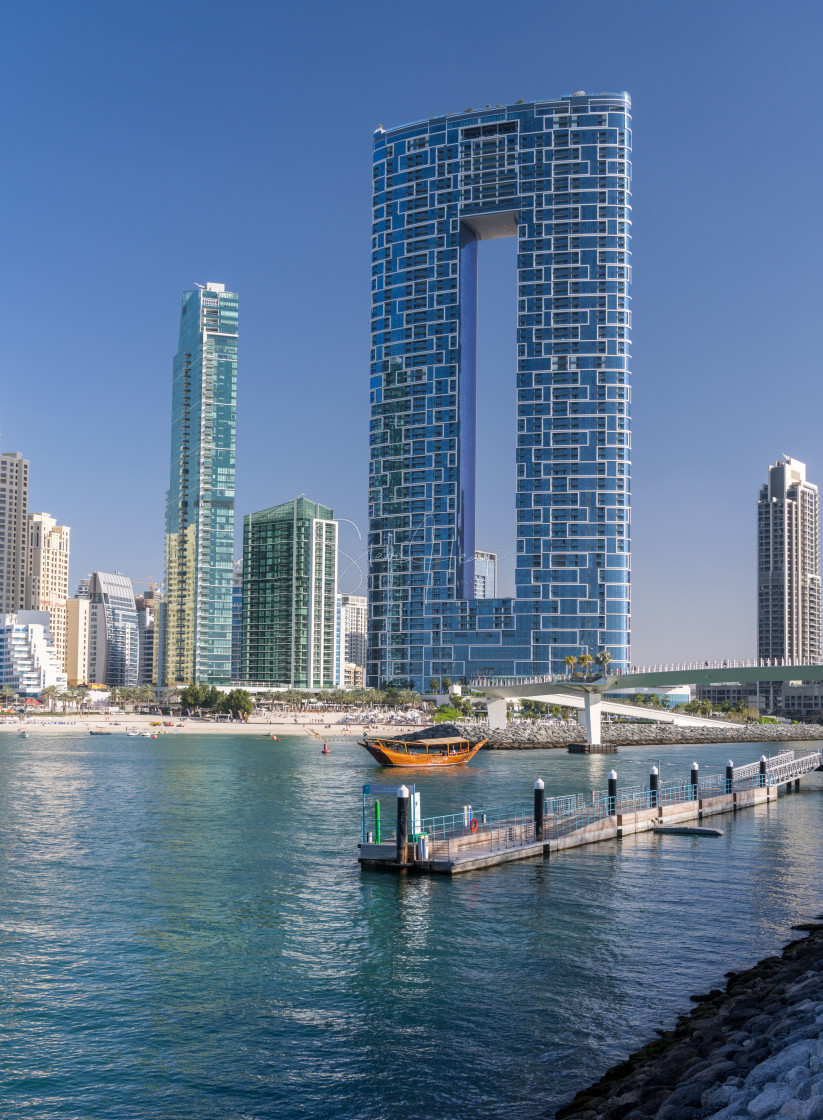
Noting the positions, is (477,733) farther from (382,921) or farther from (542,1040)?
(542,1040)

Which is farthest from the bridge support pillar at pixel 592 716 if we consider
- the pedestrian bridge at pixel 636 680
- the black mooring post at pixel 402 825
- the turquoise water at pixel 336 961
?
the black mooring post at pixel 402 825

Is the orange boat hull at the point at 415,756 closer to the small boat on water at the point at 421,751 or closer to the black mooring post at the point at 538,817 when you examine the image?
the small boat on water at the point at 421,751

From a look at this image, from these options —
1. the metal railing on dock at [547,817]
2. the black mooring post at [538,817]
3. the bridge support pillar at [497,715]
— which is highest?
the black mooring post at [538,817]

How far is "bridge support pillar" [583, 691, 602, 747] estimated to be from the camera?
6599 inches

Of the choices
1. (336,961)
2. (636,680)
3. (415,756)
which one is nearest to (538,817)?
(336,961)

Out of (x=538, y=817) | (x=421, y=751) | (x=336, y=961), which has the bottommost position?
(x=421, y=751)

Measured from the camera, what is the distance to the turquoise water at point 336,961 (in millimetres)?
27047

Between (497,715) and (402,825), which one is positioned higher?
(402,825)

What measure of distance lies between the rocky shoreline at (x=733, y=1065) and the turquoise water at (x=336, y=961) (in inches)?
56.4

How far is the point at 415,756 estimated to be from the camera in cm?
12975

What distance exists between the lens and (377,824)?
56906 mm

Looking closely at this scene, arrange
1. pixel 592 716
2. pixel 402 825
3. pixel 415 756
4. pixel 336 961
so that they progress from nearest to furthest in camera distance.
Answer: pixel 336 961, pixel 402 825, pixel 415 756, pixel 592 716

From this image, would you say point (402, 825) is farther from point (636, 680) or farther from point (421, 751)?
point (636, 680)

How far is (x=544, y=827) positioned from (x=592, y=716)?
→ 111158mm
